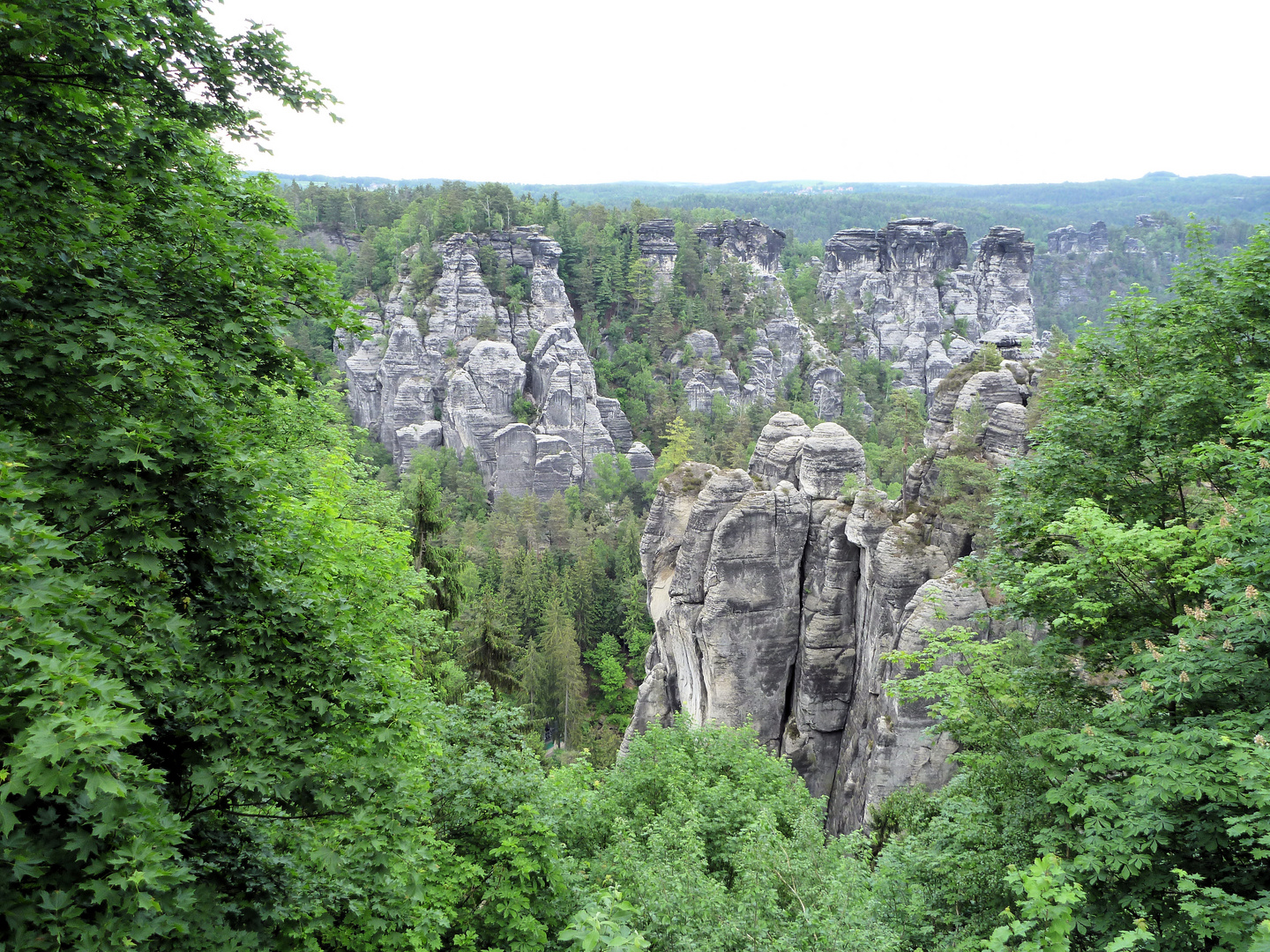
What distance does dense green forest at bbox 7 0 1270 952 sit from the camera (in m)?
Result: 4.81

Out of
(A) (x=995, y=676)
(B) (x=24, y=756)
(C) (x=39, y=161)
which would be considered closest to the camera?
(B) (x=24, y=756)

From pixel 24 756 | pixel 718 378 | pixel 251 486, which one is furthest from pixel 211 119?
pixel 718 378

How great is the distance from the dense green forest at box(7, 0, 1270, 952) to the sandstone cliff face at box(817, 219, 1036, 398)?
292ft

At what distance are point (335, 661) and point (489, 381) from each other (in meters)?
64.0

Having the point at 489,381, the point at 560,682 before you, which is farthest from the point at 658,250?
the point at 560,682

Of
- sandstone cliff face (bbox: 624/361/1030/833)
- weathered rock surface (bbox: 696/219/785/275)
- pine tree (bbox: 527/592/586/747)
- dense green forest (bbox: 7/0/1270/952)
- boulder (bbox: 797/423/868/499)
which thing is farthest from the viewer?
weathered rock surface (bbox: 696/219/785/275)

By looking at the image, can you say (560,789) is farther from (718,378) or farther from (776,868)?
(718,378)

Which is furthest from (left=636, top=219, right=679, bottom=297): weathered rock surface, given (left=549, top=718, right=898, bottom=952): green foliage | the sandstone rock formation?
the sandstone rock formation

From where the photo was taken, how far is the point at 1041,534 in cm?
1077

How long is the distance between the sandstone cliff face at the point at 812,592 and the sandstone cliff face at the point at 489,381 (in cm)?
3852

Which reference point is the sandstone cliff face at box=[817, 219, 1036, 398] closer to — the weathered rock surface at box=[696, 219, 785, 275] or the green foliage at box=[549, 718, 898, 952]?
the weathered rock surface at box=[696, 219, 785, 275]

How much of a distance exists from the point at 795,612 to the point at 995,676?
15.7 m

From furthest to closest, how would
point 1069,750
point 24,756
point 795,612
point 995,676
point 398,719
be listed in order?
1. point 795,612
2. point 995,676
3. point 1069,750
4. point 398,719
5. point 24,756

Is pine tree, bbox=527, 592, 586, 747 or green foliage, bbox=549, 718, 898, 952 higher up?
green foliage, bbox=549, 718, 898, 952
